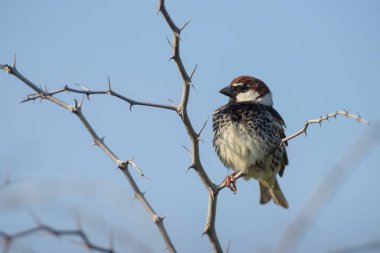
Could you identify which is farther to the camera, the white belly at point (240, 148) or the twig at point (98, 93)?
the white belly at point (240, 148)

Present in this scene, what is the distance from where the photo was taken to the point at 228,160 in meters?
4.73

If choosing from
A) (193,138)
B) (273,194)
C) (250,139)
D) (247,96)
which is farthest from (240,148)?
(193,138)

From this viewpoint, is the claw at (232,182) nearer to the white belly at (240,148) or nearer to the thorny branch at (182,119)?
the white belly at (240,148)

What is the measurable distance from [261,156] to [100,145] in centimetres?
232

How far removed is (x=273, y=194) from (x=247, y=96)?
1.02 metres

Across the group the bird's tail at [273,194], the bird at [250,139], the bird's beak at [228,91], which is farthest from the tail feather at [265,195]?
the bird's beak at [228,91]

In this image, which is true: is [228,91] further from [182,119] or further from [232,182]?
[182,119]

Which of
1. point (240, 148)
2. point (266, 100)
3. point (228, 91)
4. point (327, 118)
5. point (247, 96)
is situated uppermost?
point (228, 91)

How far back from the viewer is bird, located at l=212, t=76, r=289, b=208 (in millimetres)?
4488

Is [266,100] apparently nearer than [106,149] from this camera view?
No

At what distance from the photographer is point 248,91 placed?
5379 millimetres

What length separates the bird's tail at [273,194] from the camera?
541 centimetres

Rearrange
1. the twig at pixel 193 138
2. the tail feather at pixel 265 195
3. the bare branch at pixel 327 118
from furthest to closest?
the tail feather at pixel 265 195 < the twig at pixel 193 138 < the bare branch at pixel 327 118

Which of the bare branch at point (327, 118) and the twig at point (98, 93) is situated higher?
the twig at point (98, 93)
